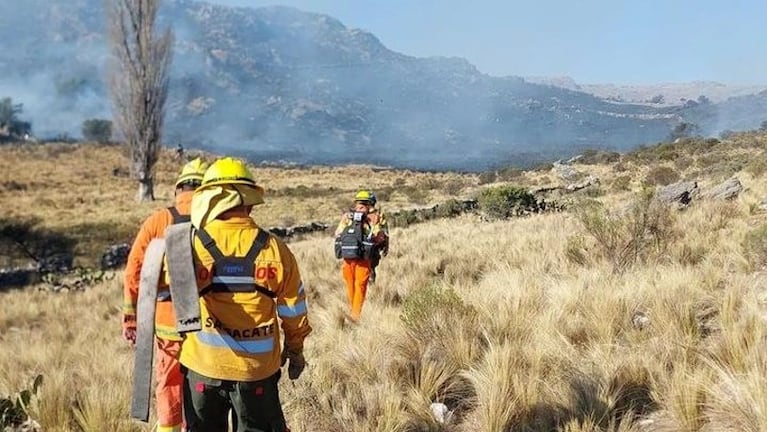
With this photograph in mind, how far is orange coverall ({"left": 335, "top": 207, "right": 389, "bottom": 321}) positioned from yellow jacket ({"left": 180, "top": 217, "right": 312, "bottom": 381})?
4511 millimetres

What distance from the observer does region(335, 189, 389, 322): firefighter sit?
798cm

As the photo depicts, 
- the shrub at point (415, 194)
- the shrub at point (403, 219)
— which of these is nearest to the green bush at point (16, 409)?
the shrub at point (403, 219)

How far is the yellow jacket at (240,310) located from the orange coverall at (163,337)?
757mm

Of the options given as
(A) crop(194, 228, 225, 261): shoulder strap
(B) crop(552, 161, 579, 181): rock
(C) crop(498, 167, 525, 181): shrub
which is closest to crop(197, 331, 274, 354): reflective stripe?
(A) crop(194, 228, 225, 261): shoulder strap

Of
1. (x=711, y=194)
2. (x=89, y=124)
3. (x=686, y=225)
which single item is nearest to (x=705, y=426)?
(x=686, y=225)

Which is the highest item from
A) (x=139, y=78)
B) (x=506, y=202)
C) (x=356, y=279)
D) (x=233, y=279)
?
(x=139, y=78)

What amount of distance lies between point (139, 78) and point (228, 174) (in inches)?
1306

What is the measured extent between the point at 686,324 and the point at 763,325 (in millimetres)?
495

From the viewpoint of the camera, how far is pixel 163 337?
3.96 metres

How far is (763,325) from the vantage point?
4.20m

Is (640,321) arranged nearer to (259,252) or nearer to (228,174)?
(259,252)

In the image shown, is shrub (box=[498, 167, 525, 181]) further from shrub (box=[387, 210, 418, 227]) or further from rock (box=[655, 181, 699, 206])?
rock (box=[655, 181, 699, 206])

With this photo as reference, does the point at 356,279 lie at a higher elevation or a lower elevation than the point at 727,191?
lower

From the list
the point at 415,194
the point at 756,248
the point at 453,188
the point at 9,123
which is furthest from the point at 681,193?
the point at 9,123
